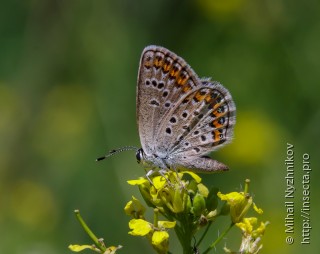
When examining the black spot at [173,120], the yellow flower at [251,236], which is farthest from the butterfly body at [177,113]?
the yellow flower at [251,236]

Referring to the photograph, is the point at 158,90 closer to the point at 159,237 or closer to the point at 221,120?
the point at 221,120

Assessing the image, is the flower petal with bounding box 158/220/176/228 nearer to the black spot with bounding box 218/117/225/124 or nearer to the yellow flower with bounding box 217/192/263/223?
the yellow flower with bounding box 217/192/263/223

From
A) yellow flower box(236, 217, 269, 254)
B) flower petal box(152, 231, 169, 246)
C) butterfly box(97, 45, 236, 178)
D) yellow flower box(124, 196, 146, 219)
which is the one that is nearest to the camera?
flower petal box(152, 231, 169, 246)

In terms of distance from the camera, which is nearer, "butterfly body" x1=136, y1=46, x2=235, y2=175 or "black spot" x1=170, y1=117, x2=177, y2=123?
"butterfly body" x1=136, y1=46, x2=235, y2=175

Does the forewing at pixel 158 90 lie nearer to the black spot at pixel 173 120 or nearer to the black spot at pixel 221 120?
the black spot at pixel 173 120

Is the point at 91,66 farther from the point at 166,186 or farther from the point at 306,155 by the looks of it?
the point at 166,186

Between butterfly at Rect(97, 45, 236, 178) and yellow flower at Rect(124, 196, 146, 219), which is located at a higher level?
butterfly at Rect(97, 45, 236, 178)

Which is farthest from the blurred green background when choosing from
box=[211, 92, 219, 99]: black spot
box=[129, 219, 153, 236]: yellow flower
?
box=[129, 219, 153, 236]: yellow flower

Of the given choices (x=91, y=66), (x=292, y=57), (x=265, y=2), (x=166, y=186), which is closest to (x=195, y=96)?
(x=166, y=186)
